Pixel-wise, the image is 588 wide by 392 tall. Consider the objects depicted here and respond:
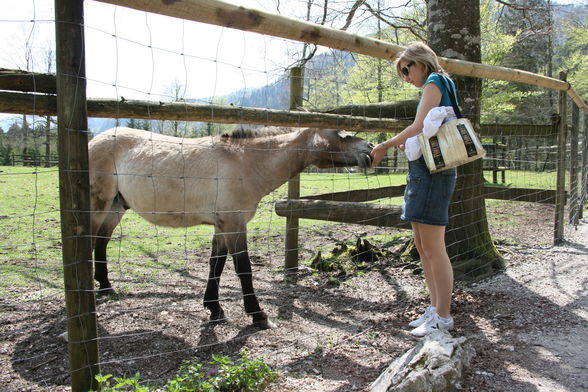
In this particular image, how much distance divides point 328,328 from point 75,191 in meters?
2.39

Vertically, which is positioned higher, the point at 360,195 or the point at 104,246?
the point at 360,195

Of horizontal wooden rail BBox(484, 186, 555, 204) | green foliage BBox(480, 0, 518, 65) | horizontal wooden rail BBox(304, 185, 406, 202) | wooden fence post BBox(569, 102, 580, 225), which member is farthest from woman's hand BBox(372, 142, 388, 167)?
green foliage BBox(480, 0, 518, 65)

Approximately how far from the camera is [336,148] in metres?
3.91

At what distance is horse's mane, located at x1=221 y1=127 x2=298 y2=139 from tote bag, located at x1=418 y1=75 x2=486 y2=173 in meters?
1.84

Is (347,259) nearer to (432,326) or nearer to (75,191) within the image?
(432,326)

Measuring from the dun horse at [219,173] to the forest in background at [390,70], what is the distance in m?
0.38

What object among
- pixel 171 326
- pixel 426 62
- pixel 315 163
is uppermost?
pixel 426 62

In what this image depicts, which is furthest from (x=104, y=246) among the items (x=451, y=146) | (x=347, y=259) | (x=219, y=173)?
(x=451, y=146)

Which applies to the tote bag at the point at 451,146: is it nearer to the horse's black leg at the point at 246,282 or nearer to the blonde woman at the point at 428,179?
the blonde woman at the point at 428,179

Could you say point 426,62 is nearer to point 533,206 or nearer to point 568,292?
point 568,292

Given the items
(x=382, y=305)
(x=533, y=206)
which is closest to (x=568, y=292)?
(x=382, y=305)

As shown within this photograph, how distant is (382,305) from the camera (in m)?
3.97

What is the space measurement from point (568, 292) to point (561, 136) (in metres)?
3.18

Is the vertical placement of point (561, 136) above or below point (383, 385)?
above
